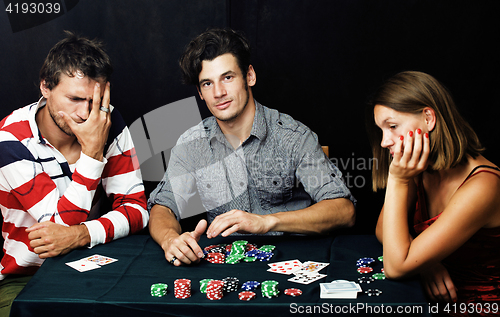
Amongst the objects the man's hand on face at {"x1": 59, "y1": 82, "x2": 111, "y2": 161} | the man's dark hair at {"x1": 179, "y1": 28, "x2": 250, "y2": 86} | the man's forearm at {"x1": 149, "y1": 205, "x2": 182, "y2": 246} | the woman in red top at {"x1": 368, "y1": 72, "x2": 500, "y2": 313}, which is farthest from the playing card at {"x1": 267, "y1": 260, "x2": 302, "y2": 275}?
the man's dark hair at {"x1": 179, "y1": 28, "x2": 250, "y2": 86}

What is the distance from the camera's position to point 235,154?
7.85 feet

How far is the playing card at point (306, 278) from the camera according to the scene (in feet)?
4.54

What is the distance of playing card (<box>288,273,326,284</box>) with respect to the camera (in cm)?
138

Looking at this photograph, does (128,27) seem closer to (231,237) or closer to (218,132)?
(218,132)

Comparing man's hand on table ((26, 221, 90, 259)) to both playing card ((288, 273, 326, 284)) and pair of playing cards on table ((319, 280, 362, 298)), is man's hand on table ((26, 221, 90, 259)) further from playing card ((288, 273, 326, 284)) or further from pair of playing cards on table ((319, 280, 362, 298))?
pair of playing cards on table ((319, 280, 362, 298))

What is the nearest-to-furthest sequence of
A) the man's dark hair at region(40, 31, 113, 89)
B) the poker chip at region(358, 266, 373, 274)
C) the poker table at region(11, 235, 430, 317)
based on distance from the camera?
1. the poker table at region(11, 235, 430, 317)
2. the poker chip at region(358, 266, 373, 274)
3. the man's dark hair at region(40, 31, 113, 89)

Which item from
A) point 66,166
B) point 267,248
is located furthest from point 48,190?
point 267,248

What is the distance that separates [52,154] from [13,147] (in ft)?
0.58

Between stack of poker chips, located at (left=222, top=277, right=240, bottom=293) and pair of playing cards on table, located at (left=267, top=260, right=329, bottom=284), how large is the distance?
0.55ft

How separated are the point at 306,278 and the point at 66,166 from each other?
1.43 m

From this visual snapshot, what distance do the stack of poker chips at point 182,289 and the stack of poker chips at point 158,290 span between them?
0.12 ft

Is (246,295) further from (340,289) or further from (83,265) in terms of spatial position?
(83,265)

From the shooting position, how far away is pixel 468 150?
5.28 feet

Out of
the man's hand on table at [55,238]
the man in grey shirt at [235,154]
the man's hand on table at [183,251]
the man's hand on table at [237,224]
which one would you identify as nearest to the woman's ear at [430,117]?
the man in grey shirt at [235,154]
